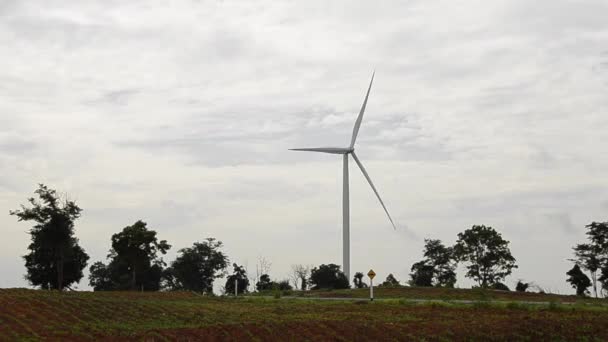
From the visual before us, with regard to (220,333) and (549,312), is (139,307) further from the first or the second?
(549,312)

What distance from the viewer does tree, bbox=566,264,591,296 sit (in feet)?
277

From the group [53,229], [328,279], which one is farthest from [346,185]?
[53,229]

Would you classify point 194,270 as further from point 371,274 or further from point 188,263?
point 371,274

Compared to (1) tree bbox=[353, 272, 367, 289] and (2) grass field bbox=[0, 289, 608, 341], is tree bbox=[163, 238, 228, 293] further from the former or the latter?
(2) grass field bbox=[0, 289, 608, 341]

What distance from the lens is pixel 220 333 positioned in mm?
28719

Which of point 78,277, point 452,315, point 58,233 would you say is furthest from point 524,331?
point 78,277

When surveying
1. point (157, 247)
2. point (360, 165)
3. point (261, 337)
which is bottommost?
point (261, 337)

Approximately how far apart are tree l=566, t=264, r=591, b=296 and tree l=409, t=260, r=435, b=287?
1976 cm

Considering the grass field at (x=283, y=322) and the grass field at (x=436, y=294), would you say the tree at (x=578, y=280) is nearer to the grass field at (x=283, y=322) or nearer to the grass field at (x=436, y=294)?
the grass field at (x=436, y=294)

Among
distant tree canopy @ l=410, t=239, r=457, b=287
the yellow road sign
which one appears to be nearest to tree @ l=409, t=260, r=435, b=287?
distant tree canopy @ l=410, t=239, r=457, b=287

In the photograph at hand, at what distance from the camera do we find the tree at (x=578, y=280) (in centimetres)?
8456

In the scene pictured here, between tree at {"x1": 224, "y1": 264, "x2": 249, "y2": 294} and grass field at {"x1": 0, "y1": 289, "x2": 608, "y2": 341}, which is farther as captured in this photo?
tree at {"x1": 224, "y1": 264, "x2": 249, "y2": 294}

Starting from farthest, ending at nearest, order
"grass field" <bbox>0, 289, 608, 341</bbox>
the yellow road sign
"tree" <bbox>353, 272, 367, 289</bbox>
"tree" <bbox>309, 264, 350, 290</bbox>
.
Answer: "tree" <bbox>353, 272, 367, 289</bbox> → "tree" <bbox>309, 264, 350, 290</bbox> → the yellow road sign → "grass field" <bbox>0, 289, 608, 341</bbox>

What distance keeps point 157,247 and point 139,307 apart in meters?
40.6
